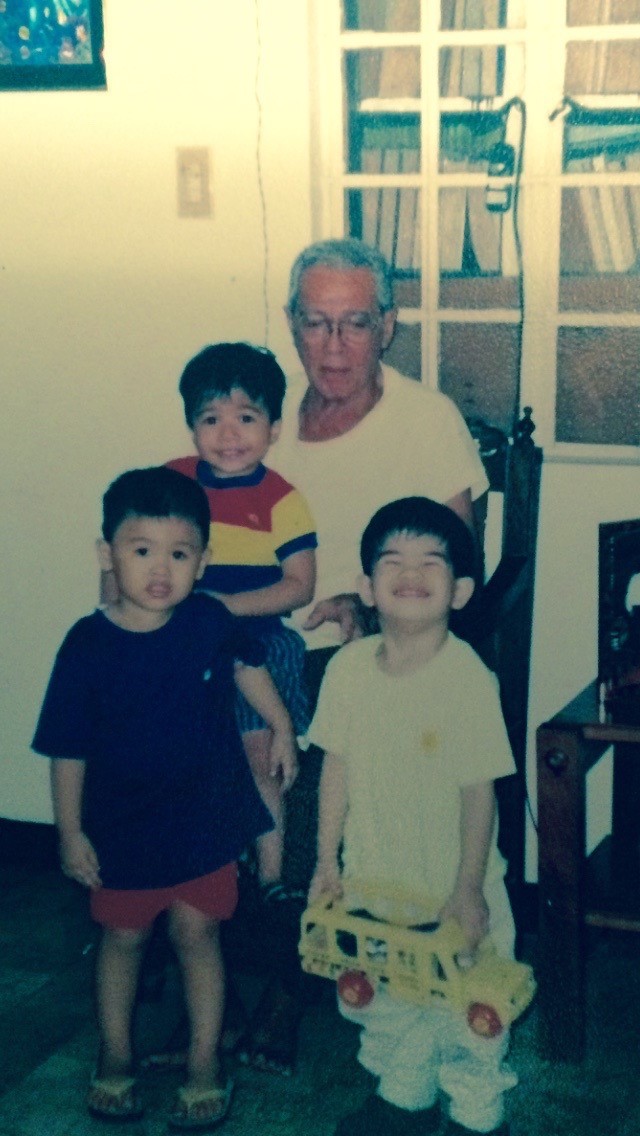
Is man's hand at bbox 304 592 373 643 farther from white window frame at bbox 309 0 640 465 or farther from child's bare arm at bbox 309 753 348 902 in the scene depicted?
white window frame at bbox 309 0 640 465

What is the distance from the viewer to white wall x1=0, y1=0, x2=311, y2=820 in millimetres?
2725

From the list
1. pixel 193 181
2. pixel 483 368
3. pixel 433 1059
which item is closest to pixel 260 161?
pixel 193 181

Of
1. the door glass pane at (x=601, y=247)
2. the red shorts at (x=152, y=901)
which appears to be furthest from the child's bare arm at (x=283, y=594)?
the door glass pane at (x=601, y=247)

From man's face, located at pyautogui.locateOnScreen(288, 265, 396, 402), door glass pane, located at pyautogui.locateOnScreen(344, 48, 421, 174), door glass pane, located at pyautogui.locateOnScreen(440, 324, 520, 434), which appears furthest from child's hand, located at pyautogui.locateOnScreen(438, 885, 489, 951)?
door glass pane, located at pyautogui.locateOnScreen(344, 48, 421, 174)

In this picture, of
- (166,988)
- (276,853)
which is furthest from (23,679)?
(276,853)

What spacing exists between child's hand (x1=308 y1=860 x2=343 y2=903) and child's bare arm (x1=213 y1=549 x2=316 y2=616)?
1.47ft

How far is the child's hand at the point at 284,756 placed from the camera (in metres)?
2.21

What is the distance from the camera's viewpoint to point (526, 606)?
8.48ft

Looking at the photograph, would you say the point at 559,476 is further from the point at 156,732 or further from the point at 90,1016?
the point at 90,1016

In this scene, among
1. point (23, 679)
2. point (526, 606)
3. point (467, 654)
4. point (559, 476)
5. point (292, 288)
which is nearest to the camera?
point (467, 654)

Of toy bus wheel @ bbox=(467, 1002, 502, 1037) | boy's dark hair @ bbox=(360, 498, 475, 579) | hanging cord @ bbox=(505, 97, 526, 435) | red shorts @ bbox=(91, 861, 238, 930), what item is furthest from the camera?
hanging cord @ bbox=(505, 97, 526, 435)

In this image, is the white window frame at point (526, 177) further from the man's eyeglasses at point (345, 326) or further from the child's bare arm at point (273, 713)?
the child's bare arm at point (273, 713)

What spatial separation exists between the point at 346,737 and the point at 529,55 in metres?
1.45

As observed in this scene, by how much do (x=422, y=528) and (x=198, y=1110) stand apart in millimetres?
1014
